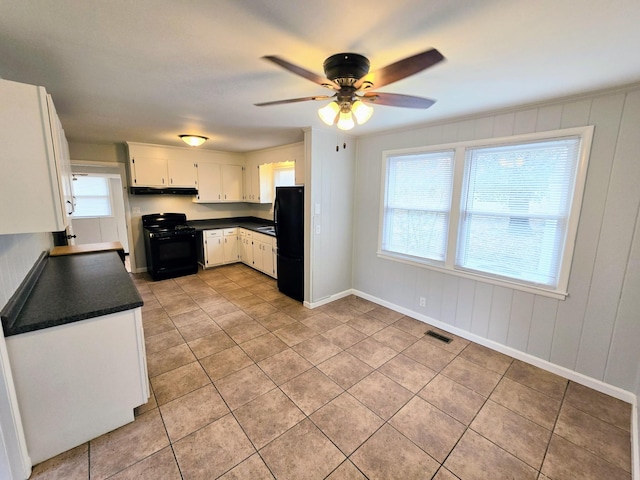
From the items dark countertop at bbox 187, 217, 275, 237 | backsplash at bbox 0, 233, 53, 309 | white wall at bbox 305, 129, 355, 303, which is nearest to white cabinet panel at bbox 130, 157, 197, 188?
dark countertop at bbox 187, 217, 275, 237

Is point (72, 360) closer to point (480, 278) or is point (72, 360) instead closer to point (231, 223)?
point (480, 278)

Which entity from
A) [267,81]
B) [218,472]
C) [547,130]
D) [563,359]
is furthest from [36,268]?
[563,359]

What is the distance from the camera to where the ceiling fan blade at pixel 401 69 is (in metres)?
1.16

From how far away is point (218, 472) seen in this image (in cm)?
158

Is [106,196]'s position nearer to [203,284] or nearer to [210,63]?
[203,284]

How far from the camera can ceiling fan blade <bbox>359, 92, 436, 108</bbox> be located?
160cm

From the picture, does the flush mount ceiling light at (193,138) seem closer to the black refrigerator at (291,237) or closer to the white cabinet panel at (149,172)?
the white cabinet panel at (149,172)

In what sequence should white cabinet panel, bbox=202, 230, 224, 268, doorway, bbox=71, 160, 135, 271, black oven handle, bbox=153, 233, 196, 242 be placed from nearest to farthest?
1. black oven handle, bbox=153, 233, 196, 242
2. white cabinet panel, bbox=202, 230, 224, 268
3. doorway, bbox=71, 160, 135, 271

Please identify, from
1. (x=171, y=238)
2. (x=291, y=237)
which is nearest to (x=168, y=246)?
(x=171, y=238)

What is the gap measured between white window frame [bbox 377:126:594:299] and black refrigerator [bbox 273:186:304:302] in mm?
1127

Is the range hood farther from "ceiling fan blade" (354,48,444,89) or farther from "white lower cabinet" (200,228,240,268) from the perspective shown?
"ceiling fan blade" (354,48,444,89)

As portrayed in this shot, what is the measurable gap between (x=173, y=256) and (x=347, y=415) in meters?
4.20

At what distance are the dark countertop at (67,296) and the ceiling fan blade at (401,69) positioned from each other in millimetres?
2008

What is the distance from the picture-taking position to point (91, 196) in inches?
244
